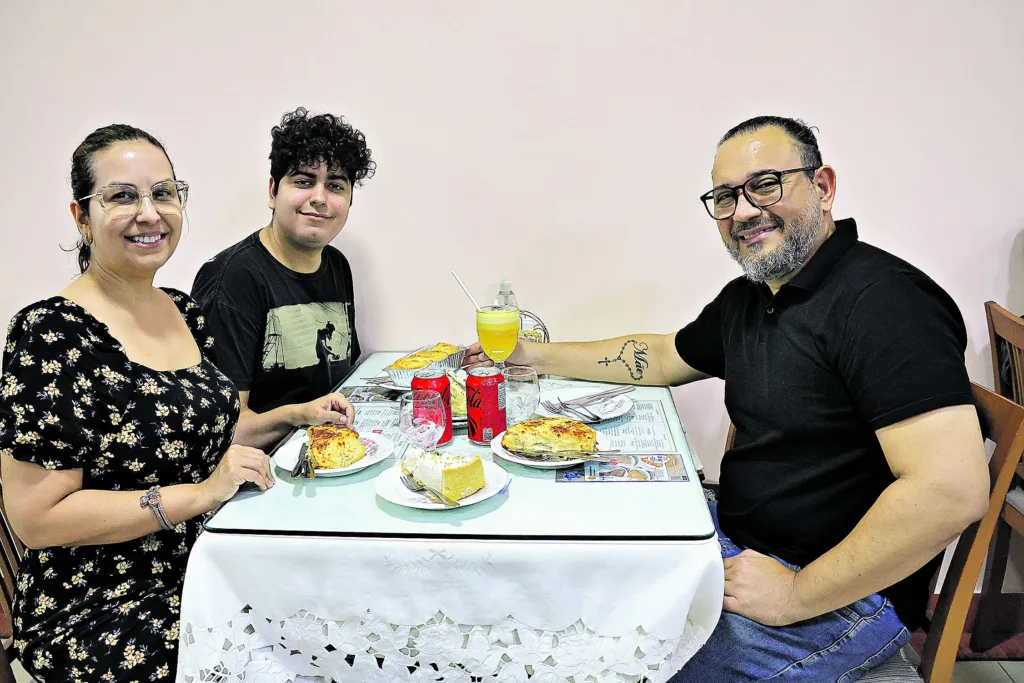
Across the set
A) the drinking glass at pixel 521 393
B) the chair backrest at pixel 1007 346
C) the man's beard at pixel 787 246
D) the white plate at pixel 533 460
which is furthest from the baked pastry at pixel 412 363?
the chair backrest at pixel 1007 346

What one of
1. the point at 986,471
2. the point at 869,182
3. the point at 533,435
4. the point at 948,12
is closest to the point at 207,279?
the point at 533,435

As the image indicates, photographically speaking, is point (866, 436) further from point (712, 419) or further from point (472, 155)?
point (472, 155)

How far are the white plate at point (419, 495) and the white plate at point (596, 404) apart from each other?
35 cm

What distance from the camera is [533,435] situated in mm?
1347

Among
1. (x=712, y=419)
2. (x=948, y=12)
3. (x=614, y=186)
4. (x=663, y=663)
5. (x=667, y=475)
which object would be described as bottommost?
(x=712, y=419)

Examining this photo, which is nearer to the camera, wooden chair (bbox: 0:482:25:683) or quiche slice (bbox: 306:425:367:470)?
quiche slice (bbox: 306:425:367:470)

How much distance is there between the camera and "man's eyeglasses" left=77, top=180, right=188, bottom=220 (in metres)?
1.32

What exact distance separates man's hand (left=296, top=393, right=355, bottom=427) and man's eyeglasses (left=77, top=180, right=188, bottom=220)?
486mm

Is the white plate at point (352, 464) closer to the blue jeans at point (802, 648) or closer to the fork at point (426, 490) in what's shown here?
the fork at point (426, 490)

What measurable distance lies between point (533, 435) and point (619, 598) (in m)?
0.38

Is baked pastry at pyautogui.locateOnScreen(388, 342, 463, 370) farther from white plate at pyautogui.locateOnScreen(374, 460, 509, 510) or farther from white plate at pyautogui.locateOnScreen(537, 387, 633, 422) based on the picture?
white plate at pyautogui.locateOnScreen(374, 460, 509, 510)

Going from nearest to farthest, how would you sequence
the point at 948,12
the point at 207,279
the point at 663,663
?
1. the point at 663,663
2. the point at 207,279
3. the point at 948,12

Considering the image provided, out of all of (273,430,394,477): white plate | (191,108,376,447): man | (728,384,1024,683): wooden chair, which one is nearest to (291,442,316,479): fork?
(273,430,394,477): white plate

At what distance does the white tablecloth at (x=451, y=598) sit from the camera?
40.8 inches
